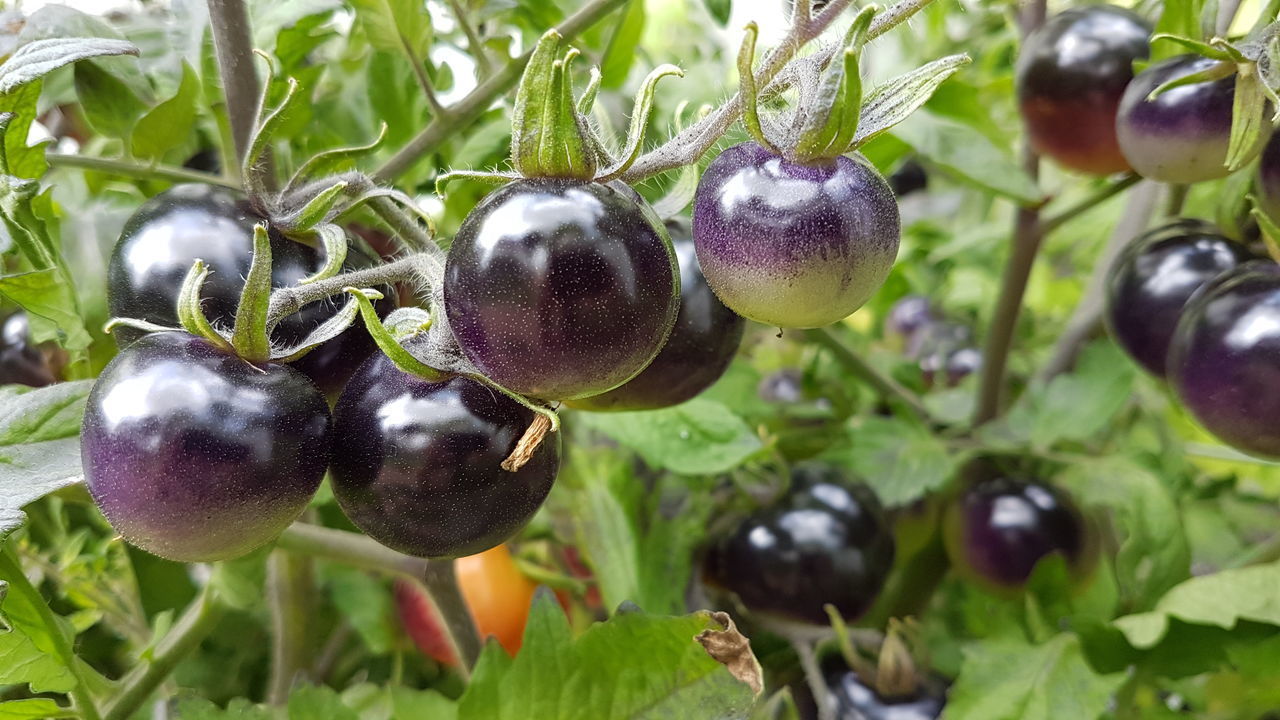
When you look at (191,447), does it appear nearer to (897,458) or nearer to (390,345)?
(390,345)

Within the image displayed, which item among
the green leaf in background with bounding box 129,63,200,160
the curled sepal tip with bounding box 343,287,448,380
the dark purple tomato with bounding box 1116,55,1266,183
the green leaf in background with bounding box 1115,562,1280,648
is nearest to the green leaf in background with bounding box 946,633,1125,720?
the green leaf in background with bounding box 1115,562,1280,648

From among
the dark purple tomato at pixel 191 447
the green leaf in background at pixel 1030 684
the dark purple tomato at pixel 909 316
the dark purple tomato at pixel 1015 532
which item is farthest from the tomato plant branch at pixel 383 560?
the dark purple tomato at pixel 909 316

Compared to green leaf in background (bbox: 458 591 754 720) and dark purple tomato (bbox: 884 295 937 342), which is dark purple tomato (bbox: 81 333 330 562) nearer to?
green leaf in background (bbox: 458 591 754 720)

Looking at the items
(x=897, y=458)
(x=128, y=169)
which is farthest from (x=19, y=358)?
(x=897, y=458)

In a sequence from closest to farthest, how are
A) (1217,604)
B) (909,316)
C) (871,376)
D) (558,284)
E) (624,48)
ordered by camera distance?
(558,284), (1217,604), (624,48), (871,376), (909,316)

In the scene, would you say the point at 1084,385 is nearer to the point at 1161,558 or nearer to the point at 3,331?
the point at 1161,558

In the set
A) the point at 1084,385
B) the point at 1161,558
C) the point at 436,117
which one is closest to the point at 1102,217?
the point at 1084,385

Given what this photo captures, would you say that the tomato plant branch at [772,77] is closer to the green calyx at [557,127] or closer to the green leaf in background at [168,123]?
the green calyx at [557,127]
